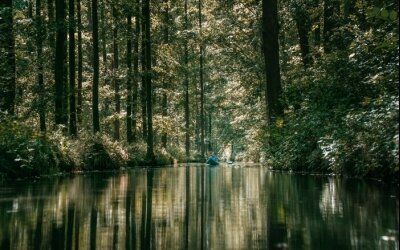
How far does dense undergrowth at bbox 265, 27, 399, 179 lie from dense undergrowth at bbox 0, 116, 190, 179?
264 inches

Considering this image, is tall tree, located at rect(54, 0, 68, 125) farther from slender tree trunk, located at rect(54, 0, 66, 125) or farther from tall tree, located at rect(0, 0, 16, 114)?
tall tree, located at rect(0, 0, 16, 114)

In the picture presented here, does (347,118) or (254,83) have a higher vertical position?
(254,83)

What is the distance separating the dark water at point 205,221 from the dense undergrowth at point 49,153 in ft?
16.5

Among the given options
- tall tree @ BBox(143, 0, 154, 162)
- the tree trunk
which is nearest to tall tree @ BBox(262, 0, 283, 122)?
the tree trunk

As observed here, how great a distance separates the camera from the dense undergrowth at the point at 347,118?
9250mm

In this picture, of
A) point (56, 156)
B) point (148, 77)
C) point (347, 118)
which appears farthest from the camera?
point (148, 77)

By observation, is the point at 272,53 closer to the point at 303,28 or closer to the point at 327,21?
the point at 327,21

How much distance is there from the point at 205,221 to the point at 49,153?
10639 millimetres

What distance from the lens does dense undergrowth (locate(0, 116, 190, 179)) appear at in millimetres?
12844

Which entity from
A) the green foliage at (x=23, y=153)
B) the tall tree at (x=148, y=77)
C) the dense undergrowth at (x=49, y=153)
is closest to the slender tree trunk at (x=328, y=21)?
the dense undergrowth at (x=49, y=153)

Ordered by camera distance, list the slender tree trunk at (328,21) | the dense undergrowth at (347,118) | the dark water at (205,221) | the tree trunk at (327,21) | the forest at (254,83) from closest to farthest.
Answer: the dark water at (205,221), the dense undergrowth at (347,118), the forest at (254,83), the slender tree trunk at (328,21), the tree trunk at (327,21)

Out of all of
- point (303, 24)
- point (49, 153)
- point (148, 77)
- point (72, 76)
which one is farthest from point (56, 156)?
point (303, 24)

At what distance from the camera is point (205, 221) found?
17.2 ft

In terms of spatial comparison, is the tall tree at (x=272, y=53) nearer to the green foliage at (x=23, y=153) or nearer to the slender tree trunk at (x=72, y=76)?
the slender tree trunk at (x=72, y=76)
